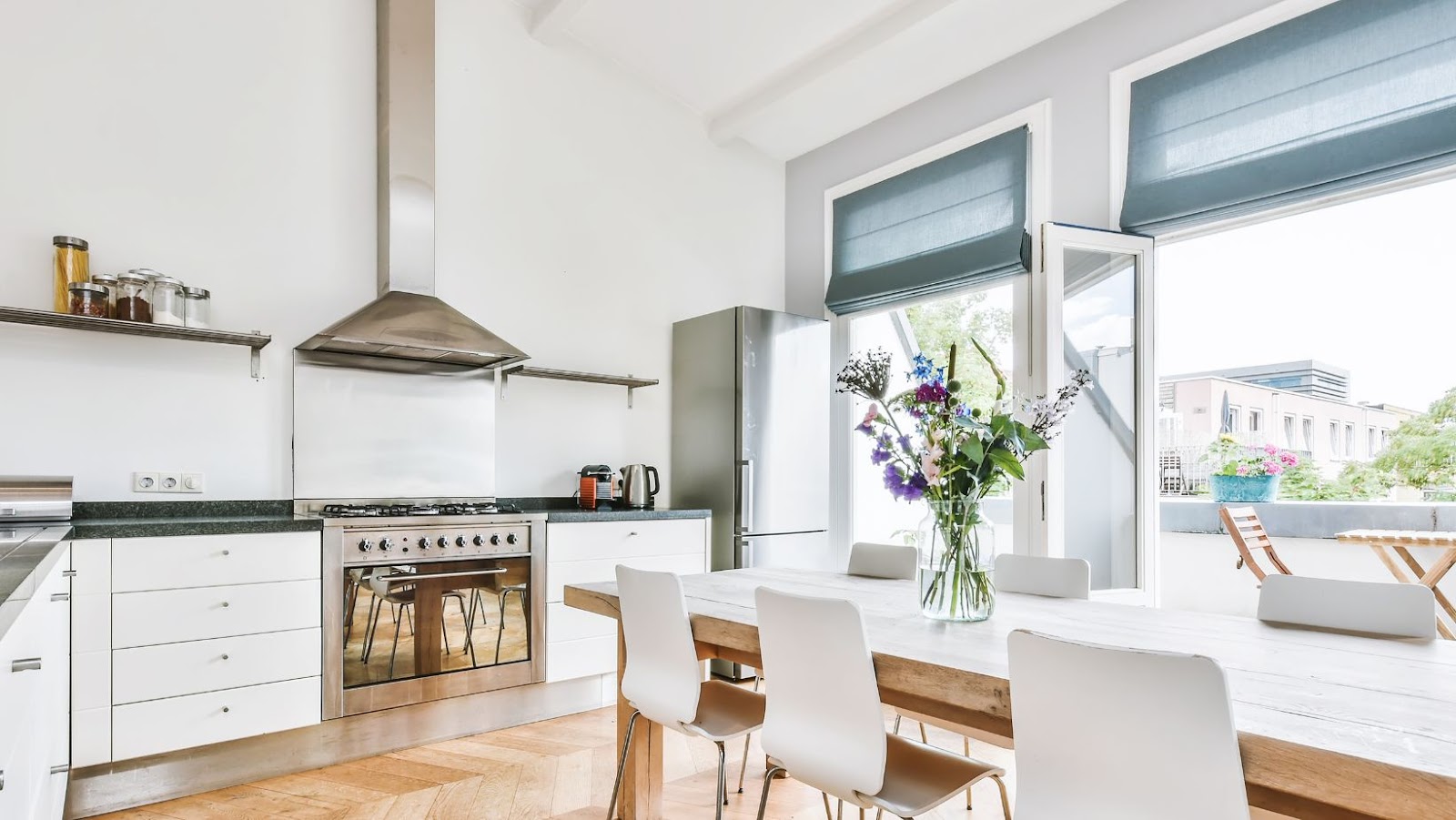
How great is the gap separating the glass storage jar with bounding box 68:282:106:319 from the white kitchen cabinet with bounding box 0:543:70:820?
2.95ft

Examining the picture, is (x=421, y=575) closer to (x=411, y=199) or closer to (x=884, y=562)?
(x=411, y=199)

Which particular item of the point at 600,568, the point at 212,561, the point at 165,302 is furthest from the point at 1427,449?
the point at 165,302

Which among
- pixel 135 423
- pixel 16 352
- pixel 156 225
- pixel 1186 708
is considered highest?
pixel 156 225

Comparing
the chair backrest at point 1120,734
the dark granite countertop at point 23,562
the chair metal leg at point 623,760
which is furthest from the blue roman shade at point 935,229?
the dark granite countertop at point 23,562

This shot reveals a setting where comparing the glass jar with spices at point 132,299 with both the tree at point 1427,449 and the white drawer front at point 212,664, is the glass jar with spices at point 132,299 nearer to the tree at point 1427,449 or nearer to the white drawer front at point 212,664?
the white drawer front at point 212,664

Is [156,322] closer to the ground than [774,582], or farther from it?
farther from it

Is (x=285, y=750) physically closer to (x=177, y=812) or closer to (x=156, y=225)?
(x=177, y=812)

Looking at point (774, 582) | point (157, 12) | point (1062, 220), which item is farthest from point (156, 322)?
point (1062, 220)

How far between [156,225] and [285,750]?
2.05 m

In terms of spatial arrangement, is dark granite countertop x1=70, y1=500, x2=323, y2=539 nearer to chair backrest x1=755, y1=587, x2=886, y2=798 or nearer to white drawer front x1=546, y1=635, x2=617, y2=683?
white drawer front x1=546, y1=635, x2=617, y2=683

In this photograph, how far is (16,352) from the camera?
9.15ft

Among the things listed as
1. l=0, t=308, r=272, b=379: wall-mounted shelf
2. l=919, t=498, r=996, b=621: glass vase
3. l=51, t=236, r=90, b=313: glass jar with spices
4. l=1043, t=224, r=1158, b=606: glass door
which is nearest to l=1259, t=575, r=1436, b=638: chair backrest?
l=919, t=498, r=996, b=621: glass vase

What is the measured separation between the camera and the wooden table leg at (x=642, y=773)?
7.64ft

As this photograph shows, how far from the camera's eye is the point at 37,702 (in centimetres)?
166
